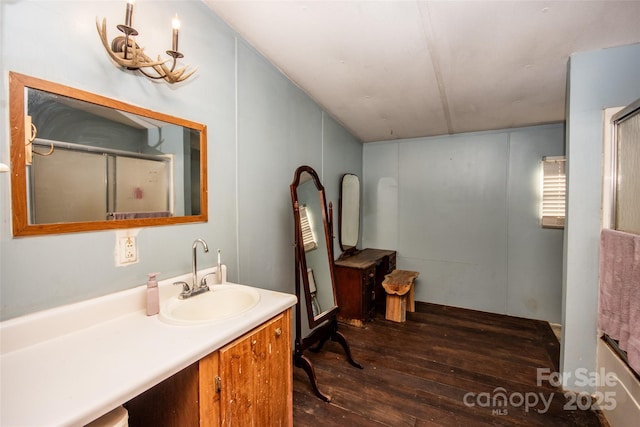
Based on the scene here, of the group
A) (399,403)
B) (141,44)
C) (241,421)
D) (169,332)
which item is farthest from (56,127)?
(399,403)

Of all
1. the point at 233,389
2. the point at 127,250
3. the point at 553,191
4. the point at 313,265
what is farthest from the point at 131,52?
the point at 553,191

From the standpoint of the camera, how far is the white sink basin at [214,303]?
53.1 inches

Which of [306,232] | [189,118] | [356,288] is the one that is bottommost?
[356,288]

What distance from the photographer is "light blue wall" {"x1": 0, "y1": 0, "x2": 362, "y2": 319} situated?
995 mm

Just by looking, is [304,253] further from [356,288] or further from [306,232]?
[356,288]

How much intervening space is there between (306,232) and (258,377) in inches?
48.5

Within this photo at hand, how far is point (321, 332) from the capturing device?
2.29m

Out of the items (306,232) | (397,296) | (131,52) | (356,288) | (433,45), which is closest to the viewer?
(131,52)

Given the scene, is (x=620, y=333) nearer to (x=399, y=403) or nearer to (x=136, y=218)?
(x=399, y=403)

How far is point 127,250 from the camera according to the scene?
1.29m

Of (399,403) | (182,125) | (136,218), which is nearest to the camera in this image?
A: (136,218)

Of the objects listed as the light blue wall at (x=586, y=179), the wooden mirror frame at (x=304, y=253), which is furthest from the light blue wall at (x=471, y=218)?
the wooden mirror frame at (x=304, y=253)

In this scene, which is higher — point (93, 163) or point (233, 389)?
point (93, 163)

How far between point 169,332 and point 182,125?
3.48ft
